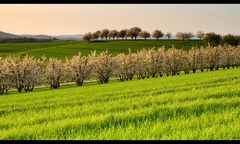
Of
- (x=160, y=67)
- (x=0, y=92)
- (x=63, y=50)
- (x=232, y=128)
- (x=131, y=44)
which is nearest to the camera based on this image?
(x=232, y=128)

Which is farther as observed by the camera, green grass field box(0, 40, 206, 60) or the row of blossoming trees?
green grass field box(0, 40, 206, 60)

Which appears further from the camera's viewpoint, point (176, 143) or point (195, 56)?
point (195, 56)

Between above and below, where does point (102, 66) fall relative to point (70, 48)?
below

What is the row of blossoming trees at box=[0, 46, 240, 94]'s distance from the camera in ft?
211

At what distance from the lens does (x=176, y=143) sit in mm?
2613

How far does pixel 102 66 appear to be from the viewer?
257ft

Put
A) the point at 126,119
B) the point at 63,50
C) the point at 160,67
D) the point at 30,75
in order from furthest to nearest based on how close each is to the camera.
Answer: the point at 63,50, the point at 160,67, the point at 30,75, the point at 126,119

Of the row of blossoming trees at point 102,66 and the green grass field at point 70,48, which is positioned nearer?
the row of blossoming trees at point 102,66

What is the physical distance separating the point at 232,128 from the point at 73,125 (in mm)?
3270

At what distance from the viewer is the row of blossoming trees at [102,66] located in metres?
64.3

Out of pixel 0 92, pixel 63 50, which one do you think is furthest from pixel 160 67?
pixel 63 50

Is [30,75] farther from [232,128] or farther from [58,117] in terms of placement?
[232,128]

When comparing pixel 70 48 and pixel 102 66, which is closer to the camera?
pixel 102 66

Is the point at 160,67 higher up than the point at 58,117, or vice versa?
the point at 58,117
